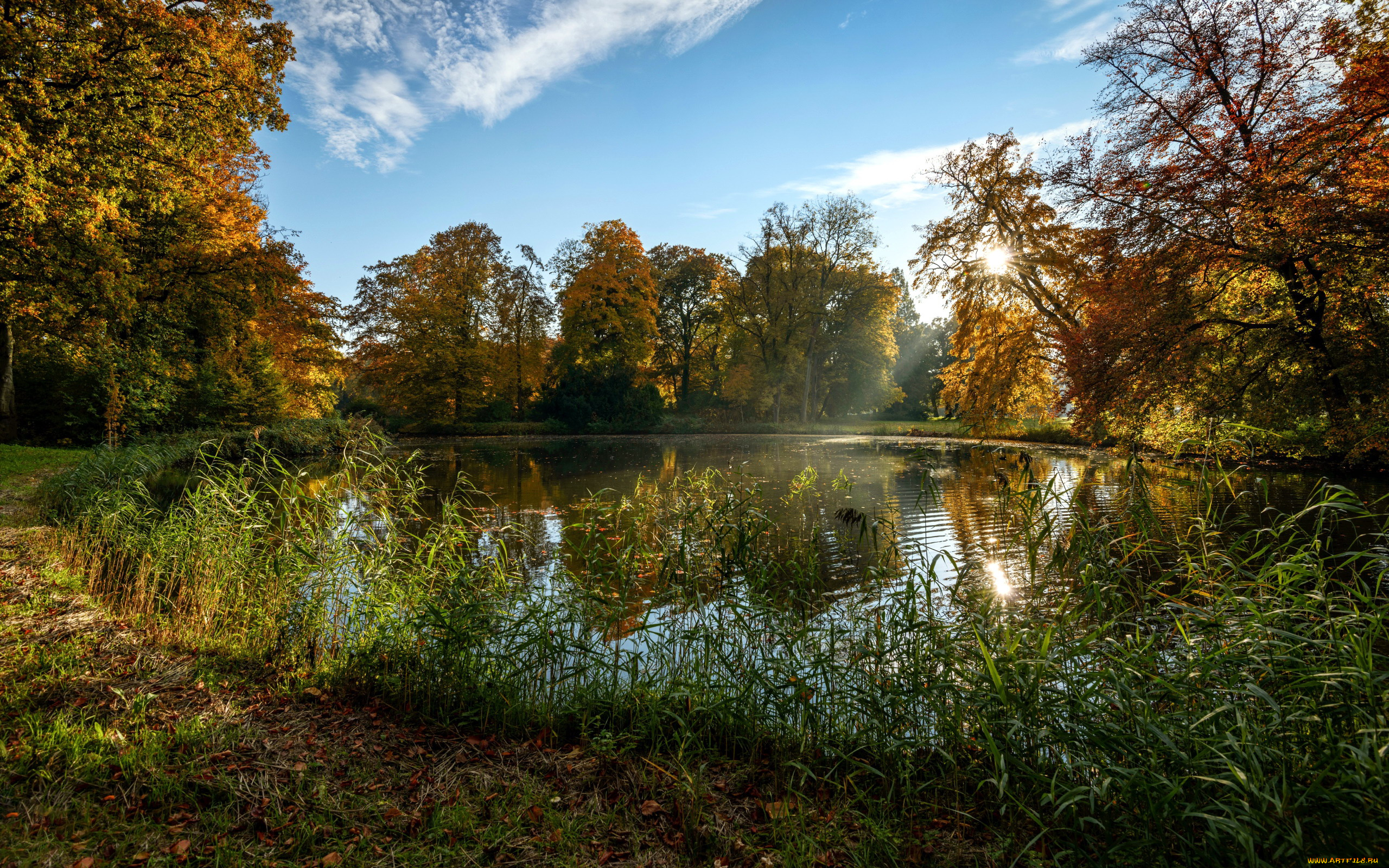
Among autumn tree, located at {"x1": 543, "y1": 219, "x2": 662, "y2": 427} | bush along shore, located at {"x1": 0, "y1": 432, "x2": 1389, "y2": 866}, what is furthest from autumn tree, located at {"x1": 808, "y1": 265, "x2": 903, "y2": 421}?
bush along shore, located at {"x1": 0, "y1": 432, "x2": 1389, "y2": 866}

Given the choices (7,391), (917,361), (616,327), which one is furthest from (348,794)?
(917,361)

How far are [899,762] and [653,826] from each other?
1.28m

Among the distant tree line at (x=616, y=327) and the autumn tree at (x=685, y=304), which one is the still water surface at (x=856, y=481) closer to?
the distant tree line at (x=616, y=327)

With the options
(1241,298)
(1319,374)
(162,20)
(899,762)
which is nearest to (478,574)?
(899,762)

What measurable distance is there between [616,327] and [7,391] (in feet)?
78.0

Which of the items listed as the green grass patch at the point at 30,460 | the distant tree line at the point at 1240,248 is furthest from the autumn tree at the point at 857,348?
the green grass patch at the point at 30,460

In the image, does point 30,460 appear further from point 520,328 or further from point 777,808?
point 520,328

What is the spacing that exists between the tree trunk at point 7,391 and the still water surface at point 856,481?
928 centimetres

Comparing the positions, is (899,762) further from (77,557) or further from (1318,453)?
(1318,453)

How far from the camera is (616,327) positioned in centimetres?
3369

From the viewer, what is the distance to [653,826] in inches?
100

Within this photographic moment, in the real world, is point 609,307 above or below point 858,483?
above

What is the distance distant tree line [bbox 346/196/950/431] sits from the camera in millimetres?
32656

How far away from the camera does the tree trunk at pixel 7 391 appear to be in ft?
45.0
